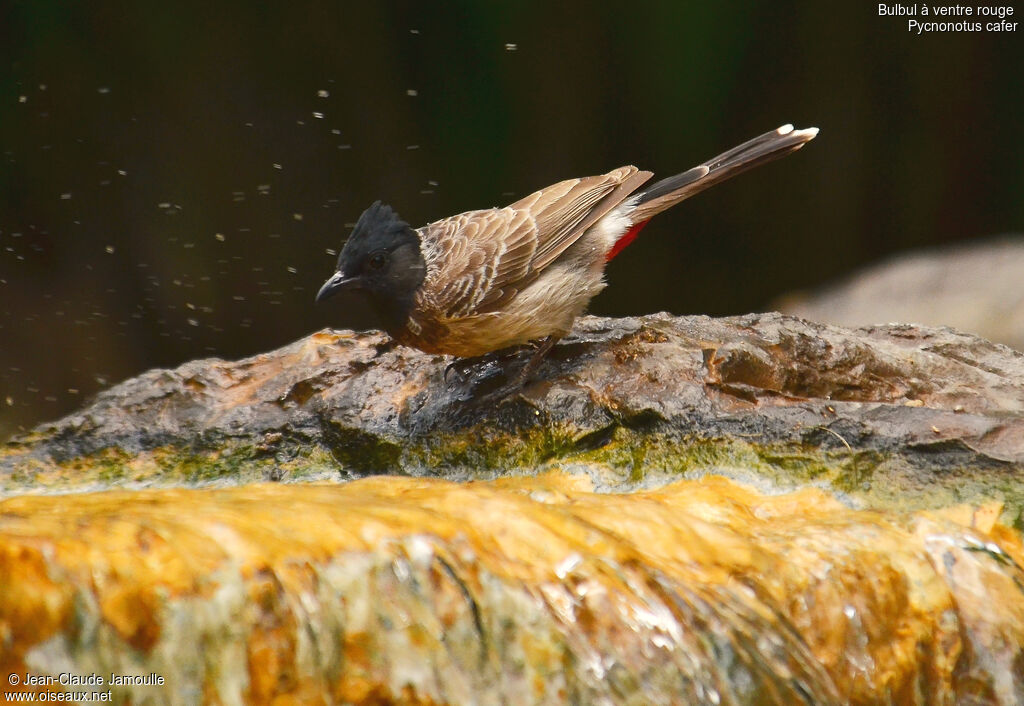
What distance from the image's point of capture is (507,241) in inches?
184

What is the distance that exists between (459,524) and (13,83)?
7.17 meters

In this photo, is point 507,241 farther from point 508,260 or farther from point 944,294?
point 944,294

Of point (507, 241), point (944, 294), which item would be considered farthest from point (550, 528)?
point (944, 294)

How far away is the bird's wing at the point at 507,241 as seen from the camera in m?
4.37

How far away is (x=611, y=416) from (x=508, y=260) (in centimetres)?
102

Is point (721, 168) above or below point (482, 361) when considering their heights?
above

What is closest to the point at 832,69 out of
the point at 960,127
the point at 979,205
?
the point at 960,127

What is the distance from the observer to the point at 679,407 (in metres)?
3.77

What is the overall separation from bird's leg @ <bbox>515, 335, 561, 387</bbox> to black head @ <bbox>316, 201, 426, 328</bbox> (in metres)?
0.52

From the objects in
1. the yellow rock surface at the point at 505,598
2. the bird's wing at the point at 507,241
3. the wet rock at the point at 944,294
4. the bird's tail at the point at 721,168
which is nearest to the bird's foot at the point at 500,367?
the bird's wing at the point at 507,241

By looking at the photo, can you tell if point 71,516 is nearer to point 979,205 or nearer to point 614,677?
point 614,677

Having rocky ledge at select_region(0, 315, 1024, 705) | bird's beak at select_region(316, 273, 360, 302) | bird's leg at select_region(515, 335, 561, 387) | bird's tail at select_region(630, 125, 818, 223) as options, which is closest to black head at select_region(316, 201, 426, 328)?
bird's beak at select_region(316, 273, 360, 302)

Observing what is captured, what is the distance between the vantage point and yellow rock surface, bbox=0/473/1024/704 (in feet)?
7.31

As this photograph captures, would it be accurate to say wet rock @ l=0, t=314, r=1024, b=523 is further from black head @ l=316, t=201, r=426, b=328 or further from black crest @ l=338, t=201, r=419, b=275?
black crest @ l=338, t=201, r=419, b=275
